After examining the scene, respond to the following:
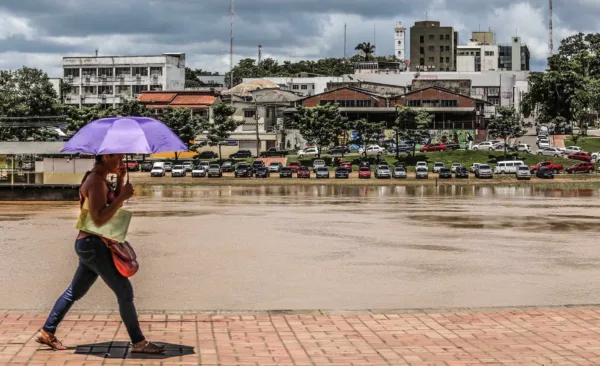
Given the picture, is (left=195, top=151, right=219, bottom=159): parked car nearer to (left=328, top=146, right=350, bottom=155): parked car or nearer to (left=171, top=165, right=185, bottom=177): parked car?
(left=328, top=146, right=350, bottom=155): parked car

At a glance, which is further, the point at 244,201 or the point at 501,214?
the point at 244,201

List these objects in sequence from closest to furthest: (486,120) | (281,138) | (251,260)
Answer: (251,260)
(281,138)
(486,120)

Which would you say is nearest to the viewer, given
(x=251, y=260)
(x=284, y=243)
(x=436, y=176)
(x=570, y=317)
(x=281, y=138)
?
(x=570, y=317)

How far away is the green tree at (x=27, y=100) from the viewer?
93.6 m

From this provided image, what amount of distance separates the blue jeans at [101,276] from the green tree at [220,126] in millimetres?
84039

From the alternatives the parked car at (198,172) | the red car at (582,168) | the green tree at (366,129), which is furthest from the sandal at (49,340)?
the green tree at (366,129)

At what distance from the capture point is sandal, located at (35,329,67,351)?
9977 mm

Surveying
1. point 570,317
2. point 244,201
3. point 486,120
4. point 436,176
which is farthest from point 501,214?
point 486,120

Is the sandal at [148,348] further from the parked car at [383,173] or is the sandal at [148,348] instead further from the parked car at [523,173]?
the parked car at [523,173]

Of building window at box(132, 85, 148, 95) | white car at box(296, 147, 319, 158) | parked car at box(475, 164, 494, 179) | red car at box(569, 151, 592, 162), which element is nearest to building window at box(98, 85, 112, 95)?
building window at box(132, 85, 148, 95)

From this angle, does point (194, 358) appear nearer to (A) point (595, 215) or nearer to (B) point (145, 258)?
(B) point (145, 258)

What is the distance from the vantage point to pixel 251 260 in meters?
20.2

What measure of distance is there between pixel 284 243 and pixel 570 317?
12.9 metres

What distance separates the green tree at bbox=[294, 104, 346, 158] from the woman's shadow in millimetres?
81078
